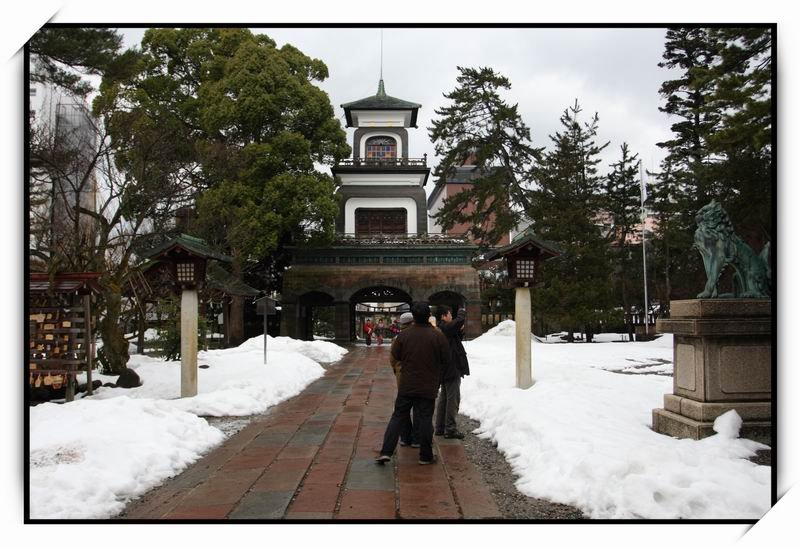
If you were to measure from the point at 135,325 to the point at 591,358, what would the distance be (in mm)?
12989

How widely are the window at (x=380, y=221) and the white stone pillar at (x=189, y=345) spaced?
65.7ft

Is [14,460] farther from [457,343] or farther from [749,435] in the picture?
[749,435]

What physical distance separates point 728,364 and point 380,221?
80.3 ft

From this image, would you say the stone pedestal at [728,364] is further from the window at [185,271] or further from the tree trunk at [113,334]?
the tree trunk at [113,334]

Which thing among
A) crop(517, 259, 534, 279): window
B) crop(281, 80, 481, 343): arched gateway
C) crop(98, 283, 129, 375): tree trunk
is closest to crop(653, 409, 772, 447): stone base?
crop(517, 259, 534, 279): window

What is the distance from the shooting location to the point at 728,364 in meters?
5.46

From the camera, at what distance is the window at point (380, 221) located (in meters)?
29.2

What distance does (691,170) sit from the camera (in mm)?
20250

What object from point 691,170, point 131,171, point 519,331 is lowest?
point 519,331

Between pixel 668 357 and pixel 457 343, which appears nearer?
pixel 457 343

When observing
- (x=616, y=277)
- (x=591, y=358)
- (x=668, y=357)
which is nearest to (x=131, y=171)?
(x=591, y=358)

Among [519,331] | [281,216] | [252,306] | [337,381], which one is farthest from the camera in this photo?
[252,306]

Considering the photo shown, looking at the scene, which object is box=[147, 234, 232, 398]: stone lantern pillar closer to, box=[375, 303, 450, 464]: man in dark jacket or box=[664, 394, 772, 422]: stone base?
box=[375, 303, 450, 464]: man in dark jacket

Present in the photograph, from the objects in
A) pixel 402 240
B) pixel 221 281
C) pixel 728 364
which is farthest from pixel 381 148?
pixel 728 364
